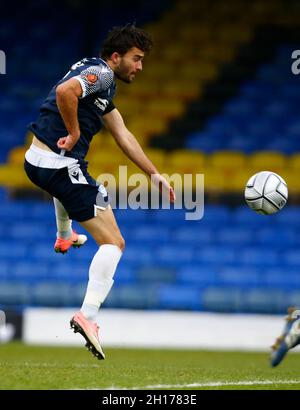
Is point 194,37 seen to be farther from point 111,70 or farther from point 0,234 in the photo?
point 111,70

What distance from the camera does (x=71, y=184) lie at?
22.7 ft

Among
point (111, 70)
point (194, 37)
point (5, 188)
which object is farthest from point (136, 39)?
point (194, 37)

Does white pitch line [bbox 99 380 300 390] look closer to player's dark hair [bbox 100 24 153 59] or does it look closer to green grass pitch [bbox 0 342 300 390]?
green grass pitch [bbox 0 342 300 390]

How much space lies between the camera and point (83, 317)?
6.77m

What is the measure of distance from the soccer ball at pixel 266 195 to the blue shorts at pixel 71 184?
4.57 ft

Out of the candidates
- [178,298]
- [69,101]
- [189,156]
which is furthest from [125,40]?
[189,156]

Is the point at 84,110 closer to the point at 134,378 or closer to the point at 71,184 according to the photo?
the point at 71,184

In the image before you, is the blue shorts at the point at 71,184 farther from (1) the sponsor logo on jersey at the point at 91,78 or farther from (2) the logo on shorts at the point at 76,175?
(1) the sponsor logo on jersey at the point at 91,78

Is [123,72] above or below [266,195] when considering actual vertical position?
above

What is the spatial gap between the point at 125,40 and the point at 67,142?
89cm

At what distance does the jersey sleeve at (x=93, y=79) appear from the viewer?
266 inches

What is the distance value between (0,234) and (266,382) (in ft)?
32.4

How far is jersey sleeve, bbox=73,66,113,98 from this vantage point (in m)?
6.75

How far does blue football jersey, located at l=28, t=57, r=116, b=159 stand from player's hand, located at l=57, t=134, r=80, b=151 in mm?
96
